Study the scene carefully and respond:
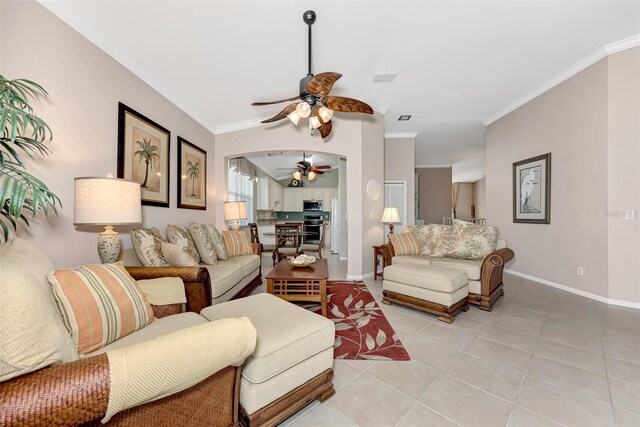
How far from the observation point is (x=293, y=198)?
9.20 metres

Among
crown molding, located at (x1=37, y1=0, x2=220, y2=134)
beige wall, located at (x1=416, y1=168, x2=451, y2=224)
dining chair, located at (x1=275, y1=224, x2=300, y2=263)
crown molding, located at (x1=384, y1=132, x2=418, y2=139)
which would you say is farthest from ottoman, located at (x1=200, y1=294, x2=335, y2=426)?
beige wall, located at (x1=416, y1=168, x2=451, y2=224)

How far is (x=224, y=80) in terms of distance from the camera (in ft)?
10.3

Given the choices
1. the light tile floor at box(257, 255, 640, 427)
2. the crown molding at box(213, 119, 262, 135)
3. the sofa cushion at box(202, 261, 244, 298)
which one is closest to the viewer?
the light tile floor at box(257, 255, 640, 427)

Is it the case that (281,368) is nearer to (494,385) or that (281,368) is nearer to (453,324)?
(494,385)

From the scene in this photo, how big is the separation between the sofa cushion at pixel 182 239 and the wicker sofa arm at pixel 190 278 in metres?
0.77

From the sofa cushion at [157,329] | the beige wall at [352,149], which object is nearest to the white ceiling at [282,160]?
the beige wall at [352,149]

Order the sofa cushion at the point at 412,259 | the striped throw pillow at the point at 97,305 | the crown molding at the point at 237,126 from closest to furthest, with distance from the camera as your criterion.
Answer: the striped throw pillow at the point at 97,305 → the sofa cushion at the point at 412,259 → the crown molding at the point at 237,126

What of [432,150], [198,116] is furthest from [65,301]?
[432,150]

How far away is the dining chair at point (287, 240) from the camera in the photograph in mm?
4379

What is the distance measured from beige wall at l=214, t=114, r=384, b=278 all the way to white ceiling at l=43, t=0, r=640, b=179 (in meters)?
0.46

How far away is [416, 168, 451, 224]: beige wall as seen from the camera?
8.91 metres

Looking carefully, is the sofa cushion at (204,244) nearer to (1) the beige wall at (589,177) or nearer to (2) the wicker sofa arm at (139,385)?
(2) the wicker sofa arm at (139,385)

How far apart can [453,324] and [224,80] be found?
383 cm

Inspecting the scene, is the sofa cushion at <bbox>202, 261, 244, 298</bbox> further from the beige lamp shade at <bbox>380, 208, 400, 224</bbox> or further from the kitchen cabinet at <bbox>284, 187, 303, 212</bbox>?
the kitchen cabinet at <bbox>284, 187, 303, 212</bbox>
